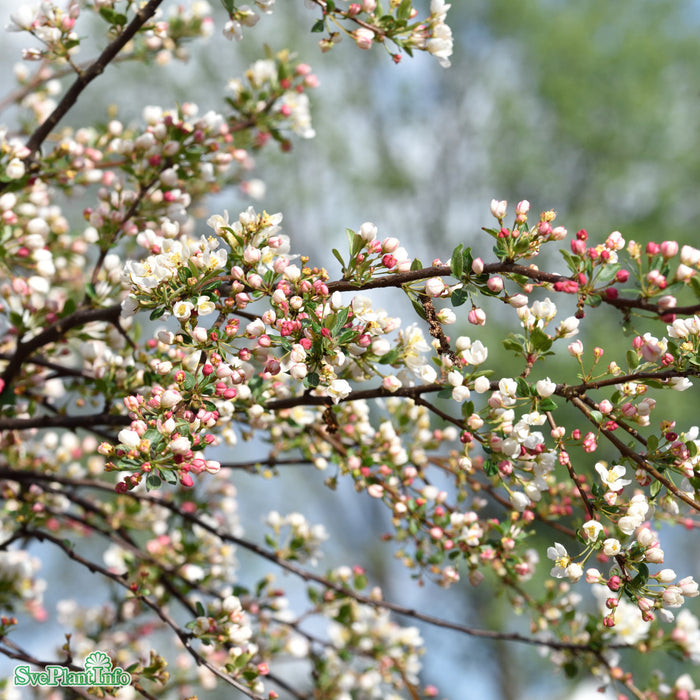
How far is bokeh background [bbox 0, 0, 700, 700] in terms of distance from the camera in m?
7.38

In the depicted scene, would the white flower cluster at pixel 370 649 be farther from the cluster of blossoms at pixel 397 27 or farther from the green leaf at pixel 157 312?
the cluster of blossoms at pixel 397 27

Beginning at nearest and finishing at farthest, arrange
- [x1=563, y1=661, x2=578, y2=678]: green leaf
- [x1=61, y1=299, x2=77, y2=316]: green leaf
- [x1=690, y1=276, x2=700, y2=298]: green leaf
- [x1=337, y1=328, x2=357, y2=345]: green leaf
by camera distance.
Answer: [x1=690, y1=276, x2=700, y2=298]: green leaf < [x1=337, y1=328, x2=357, y2=345]: green leaf < [x1=61, y1=299, x2=77, y2=316]: green leaf < [x1=563, y1=661, x2=578, y2=678]: green leaf

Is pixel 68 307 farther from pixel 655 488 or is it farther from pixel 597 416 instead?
pixel 655 488

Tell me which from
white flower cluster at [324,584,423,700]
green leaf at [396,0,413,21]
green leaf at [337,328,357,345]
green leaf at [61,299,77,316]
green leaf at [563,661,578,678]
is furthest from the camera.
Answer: white flower cluster at [324,584,423,700]

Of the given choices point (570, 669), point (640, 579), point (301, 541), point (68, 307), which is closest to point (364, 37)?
point (68, 307)

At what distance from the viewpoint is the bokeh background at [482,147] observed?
7.38 m

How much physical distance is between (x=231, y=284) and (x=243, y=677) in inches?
32.9

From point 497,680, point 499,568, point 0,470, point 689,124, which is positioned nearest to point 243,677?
point 499,568

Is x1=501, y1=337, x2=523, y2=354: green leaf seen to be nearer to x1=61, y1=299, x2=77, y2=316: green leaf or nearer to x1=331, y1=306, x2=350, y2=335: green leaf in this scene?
x1=331, y1=306, x2=350, y2=335: green leaf

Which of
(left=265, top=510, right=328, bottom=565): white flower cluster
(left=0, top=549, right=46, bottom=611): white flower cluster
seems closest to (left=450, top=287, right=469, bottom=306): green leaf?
(left=265, top=510, right=328, bottom=565): white flower cluster

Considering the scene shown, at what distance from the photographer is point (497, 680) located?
7.57 metres

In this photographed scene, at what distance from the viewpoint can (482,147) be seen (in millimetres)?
8320

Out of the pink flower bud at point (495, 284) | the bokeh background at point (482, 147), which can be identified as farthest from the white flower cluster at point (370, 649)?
the bokeh background at point (482, 147)

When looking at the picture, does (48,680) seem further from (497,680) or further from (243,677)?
(497,680)
